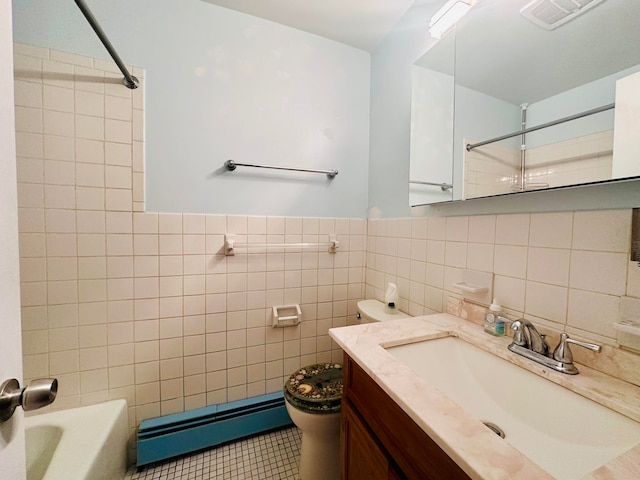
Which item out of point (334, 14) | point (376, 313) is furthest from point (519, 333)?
point (334, 14)

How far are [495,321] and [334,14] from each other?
5.86ft

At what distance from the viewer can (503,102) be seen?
0.96 m

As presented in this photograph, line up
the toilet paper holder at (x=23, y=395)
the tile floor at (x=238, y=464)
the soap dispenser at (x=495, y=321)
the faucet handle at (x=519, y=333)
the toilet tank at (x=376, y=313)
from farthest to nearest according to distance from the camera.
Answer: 1. the toilet tank at (x=376, y=313)
2. the tile floor at (x=238, y=464)
3. the soap dispenser at (x=495, y=321)
4. the faucet handle at (x=519, y=333)
5. the toilet paper holder at (x=23, y=395)

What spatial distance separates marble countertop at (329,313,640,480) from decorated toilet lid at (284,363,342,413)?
0.44 metres

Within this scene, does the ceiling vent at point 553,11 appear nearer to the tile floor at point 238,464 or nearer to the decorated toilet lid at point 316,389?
the decorated toilet lid at point 316,389

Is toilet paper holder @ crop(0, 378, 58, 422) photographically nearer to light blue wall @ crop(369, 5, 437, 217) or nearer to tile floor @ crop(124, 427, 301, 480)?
tile floor @ crop(124, 427, 301, 480)

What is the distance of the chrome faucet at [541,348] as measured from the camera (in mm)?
685

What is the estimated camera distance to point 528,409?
68 cm

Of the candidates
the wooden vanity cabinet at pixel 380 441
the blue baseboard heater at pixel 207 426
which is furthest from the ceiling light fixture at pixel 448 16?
the blue baseboard heater at pixel 207 426

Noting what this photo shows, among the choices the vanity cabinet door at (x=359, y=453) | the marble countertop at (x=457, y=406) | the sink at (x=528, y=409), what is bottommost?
the vanity cabinet door at (x=359, y=453)

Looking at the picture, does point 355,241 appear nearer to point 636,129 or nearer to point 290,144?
point 290,144

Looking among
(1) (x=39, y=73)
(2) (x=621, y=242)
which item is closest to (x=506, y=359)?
(2) (x=621, y=242)

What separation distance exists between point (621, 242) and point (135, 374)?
80.3 inches

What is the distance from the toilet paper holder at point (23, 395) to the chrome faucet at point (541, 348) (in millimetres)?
1114
